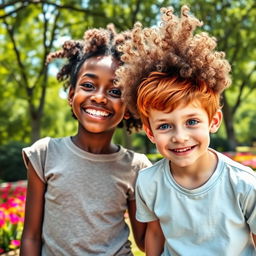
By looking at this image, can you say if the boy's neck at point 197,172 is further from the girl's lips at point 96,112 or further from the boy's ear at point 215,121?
→ the girl's lips at point 96,112

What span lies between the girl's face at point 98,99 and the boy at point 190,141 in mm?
381

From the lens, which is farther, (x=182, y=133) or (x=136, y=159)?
(x=136, y=159)

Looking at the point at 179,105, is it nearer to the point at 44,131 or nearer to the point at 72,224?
the point at 72,224

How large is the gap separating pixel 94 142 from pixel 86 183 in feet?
0.86

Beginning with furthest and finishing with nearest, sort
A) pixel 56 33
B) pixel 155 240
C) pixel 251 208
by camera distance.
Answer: pixel 56 33 → pixel 155 240 → pixel 251 208

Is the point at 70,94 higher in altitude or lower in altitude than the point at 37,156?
higher

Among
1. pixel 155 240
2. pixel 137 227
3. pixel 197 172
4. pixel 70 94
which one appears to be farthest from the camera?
pixel 70 94

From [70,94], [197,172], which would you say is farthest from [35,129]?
[197,172]

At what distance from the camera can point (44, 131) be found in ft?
82.8

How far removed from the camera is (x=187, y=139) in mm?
1708

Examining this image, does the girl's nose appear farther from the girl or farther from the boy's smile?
the boy's smile

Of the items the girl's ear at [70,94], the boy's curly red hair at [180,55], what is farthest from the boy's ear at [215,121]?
the girl's ear at [70,94]

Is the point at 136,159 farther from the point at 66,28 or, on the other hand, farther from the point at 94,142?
the point at 66,28

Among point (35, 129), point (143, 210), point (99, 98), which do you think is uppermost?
point (99, 98)
